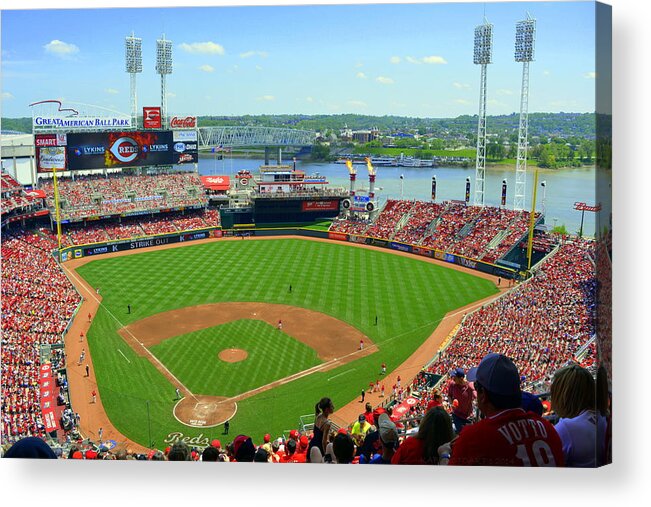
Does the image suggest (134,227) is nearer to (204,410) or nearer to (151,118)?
(151,118)

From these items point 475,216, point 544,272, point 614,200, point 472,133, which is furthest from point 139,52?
point 472,133

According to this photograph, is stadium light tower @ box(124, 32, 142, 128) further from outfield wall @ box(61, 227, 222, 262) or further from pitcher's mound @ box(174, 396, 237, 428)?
pitcher's mound @ box(174, 396, 237, 428)

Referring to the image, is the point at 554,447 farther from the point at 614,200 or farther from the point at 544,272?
the point at 544,272

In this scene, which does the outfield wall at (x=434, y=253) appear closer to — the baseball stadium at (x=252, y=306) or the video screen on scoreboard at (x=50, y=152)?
the baseball stadium at (x=252, y=306)

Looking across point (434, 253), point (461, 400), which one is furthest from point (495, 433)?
point (434, 253)

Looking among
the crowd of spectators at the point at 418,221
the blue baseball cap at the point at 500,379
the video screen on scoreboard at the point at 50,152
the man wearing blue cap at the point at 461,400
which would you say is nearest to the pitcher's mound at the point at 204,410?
the man wearing blue cap at the point at 461,400

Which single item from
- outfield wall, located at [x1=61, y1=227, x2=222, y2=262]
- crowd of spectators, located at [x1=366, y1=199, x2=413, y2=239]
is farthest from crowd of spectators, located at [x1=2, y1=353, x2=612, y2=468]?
crowd of spectators, located at [x1=366, y1=199, x2=413, y2=239]
